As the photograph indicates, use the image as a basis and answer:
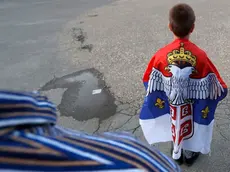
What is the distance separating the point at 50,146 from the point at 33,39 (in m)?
6.45

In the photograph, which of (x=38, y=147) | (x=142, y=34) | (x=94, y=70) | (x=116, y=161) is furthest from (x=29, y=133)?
(x=142, y=34)

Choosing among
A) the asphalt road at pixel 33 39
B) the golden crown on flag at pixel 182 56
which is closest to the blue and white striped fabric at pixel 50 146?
the golden crown on flag at pixel 182 56

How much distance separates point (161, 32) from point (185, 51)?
416cm

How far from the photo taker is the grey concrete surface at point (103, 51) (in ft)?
12.4

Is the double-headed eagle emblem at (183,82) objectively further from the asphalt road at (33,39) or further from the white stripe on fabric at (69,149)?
the asphalt road at (33,39)

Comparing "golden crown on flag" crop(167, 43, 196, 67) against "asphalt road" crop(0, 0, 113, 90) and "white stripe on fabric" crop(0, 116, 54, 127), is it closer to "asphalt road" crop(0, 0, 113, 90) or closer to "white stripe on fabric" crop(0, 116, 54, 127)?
"white stripe on fabric" crop(0, 116, 54, 127)

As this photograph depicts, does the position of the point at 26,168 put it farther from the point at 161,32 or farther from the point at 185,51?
the point at 161,32

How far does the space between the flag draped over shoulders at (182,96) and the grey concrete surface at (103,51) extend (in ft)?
1.46

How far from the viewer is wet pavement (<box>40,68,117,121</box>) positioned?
402 cm

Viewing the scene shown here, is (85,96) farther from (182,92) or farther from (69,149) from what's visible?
(69,149)

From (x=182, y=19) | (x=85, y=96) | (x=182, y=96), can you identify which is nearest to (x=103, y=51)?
(x=85, y=96)

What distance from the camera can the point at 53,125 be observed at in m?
0.75

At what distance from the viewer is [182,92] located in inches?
93.8

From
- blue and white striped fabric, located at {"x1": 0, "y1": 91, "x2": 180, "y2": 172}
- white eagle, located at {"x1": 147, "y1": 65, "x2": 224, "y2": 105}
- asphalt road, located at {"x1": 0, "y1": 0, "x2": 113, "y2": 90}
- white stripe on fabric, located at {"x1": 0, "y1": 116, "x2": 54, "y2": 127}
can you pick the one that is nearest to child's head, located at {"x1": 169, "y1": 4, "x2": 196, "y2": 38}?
white eagle, located at {"x1": 147, "y1": 65, "x2": 224, "y2": 105}
